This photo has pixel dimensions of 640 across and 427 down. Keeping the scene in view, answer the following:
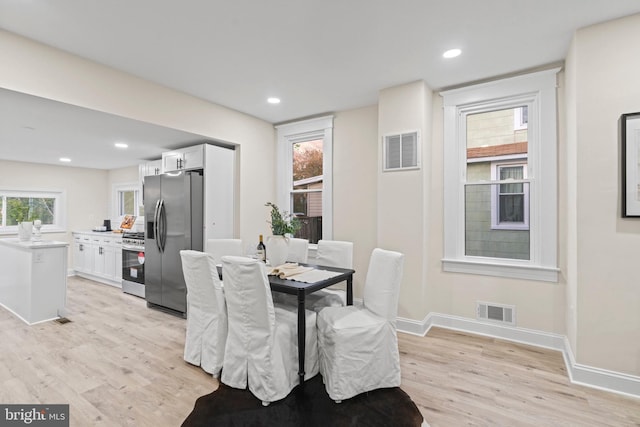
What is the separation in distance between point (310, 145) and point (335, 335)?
126 inches

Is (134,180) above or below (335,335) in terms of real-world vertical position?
above

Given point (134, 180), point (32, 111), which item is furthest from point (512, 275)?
point (134, 180)

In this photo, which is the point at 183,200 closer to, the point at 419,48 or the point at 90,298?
the point at 90,298

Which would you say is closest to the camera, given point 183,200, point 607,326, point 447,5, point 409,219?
point 447,5

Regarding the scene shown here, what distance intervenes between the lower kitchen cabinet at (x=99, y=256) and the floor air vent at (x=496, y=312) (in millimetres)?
5653

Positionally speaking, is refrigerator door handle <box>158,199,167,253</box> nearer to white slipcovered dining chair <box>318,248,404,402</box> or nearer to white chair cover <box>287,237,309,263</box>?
white chair cover <box>287,237,309,263</box>

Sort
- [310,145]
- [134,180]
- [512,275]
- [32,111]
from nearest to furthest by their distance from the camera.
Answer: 1. [32,111]
2. [512,275]
3. [310,145]
4. [134,180]

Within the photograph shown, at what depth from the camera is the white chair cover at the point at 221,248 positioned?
352 centimetres

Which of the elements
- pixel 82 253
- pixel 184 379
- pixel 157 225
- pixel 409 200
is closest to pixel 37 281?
pixel 157 225

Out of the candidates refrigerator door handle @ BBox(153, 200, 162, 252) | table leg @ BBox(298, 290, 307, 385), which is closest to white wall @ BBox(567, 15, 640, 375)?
table leg @ BBox(298, 290, 307, 385)

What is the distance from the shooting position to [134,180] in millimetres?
6641

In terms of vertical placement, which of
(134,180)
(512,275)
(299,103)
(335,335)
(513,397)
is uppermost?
(299,103)

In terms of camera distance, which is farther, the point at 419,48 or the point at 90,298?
the point at 90,298

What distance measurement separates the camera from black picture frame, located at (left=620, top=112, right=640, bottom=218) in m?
2.24
